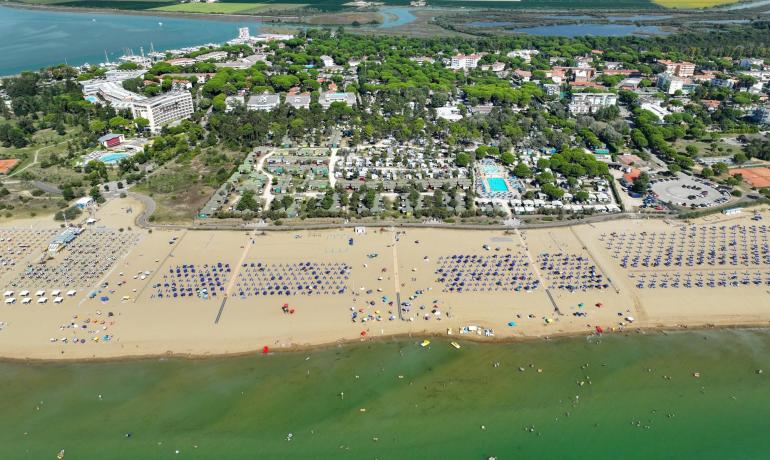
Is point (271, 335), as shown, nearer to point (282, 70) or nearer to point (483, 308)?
point (483, 308)

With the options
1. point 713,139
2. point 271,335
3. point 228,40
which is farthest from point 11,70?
point 713,139

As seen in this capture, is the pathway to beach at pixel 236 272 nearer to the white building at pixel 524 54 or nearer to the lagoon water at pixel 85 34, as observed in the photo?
the white building at pixel 524 54

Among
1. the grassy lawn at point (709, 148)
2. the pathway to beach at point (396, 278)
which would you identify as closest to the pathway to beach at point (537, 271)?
the pathway to beach at point (396, 278)

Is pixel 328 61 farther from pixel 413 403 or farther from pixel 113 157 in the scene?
pixel 413 403

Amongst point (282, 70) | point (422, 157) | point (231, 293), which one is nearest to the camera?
point (231, 293)

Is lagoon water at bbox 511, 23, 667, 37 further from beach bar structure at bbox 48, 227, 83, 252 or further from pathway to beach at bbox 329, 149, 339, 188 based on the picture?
beach bar structure at bbox 48, 227, 83, 252

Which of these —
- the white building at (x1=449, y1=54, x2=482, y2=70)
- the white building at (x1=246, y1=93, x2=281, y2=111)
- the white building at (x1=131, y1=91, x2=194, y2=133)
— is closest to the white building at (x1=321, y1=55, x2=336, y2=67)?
the white building at (x1=449, y1=54, x2=482, y2=70)
